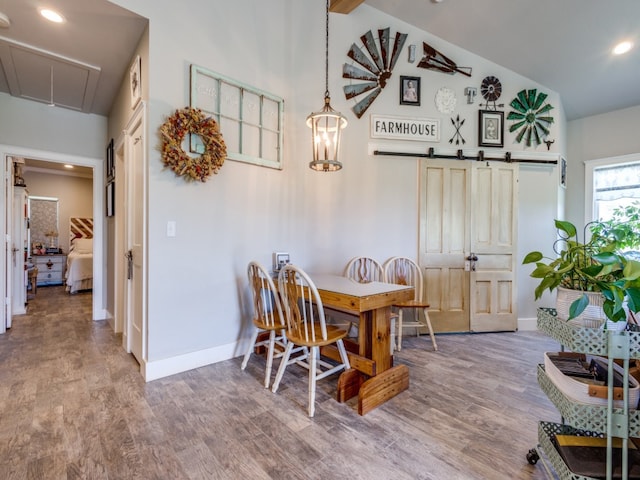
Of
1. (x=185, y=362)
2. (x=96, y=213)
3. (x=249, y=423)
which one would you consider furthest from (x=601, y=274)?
(x=96, y=213)

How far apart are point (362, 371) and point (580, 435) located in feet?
3.93

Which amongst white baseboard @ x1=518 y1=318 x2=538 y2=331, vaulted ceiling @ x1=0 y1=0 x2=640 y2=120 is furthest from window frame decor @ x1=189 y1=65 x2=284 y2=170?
white baseboard @ x1=518 y1=318 x2=538 y2=331

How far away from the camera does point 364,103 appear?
11.7 ft

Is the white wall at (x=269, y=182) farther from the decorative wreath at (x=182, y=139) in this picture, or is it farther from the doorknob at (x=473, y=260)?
the doorknob at (x=473, y=260)

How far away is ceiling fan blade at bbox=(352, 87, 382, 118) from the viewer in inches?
140

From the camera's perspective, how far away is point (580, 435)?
1.34 metres

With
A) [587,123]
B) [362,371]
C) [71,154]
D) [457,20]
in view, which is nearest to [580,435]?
[362,371]

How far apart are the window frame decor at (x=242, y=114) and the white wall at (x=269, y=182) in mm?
89

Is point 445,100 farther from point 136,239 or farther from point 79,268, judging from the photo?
point 79,268

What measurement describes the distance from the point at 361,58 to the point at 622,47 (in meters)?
A: 2.74

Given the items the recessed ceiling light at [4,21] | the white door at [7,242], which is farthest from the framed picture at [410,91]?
the white door at [7,242]

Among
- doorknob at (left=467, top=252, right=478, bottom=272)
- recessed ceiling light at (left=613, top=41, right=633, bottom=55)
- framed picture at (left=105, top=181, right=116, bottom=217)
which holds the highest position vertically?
recessed ceiling light at (left=613, top=41, right=633, bottom=55)

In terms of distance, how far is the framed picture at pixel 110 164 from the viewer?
367 cm

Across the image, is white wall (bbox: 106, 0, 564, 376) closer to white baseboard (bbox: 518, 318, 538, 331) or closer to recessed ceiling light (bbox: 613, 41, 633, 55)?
recessed ceiling light (bbox: 613, 41, 633, 55)
